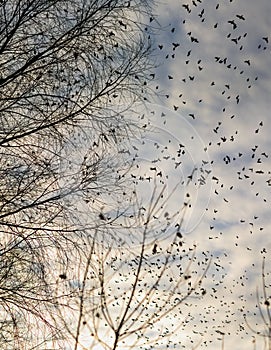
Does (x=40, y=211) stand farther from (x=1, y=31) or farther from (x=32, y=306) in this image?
(x=1, y=31)

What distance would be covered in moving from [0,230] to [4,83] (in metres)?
1.66

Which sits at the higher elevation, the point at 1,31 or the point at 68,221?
the point at 1,31

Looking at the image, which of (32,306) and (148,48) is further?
(148,48)

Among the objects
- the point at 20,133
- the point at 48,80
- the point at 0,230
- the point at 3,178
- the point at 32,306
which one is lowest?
the point at 32,306

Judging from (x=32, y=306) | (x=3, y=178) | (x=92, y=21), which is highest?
(x=92, y=21)

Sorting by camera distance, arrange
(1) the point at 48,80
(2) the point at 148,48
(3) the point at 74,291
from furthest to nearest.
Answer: (2) the point at 148,48 → (1) the point at 48,80 → (3) the point at 74,291

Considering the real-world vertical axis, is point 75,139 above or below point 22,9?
below

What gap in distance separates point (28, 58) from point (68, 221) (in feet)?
6.24

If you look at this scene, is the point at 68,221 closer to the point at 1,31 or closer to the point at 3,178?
the point at 3,178

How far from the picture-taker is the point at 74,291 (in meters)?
6.04

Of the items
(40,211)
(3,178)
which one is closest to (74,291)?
(40,211)

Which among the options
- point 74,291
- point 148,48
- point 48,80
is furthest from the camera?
point 148,48

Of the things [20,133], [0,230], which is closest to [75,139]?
[20,133]

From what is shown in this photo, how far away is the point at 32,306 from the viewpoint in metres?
6.23
